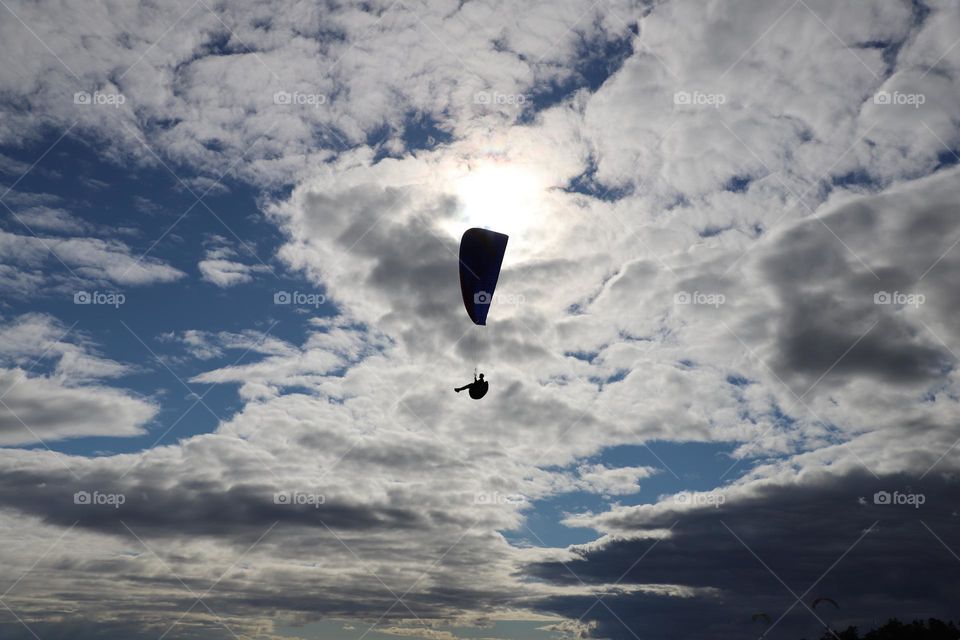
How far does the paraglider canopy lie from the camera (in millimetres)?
43500

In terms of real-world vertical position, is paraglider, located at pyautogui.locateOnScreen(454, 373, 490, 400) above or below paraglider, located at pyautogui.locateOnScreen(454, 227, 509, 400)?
below

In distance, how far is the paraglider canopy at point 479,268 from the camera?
4350 cm

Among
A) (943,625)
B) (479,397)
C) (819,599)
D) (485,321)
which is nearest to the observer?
(479,397)

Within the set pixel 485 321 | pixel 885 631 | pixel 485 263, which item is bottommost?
Result: pixel 885 631

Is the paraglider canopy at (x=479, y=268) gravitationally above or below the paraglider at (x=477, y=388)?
above

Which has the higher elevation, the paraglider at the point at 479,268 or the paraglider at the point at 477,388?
the paraglider at the point at 479,268

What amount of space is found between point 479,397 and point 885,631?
10662cm

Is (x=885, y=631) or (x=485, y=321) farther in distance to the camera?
(x=885, y=631)

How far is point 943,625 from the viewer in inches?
3937

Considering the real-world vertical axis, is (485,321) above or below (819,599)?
above

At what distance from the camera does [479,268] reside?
144 feet

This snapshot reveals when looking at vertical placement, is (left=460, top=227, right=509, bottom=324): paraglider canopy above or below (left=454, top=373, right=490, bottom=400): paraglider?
above

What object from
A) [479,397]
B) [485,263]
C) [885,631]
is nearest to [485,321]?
[485,263]

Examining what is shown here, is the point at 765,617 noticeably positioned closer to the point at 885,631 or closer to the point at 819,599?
the point at 819,599
